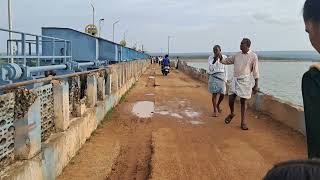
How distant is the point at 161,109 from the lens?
1355cm

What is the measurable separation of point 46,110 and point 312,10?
5.14 metres

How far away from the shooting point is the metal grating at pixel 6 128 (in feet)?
15.7

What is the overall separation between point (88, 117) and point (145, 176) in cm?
290

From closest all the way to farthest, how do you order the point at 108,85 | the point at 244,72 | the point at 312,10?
the point at 312,10 → the point at 244,72 → the point at 108,85

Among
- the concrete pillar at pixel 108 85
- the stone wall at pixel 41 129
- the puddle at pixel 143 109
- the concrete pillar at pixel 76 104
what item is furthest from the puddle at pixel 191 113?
the concrete pillar at pixel 76 104

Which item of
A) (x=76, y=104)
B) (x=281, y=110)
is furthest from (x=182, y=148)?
(x=281, y=110)

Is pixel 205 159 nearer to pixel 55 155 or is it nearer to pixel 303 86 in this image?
pixel 55 155

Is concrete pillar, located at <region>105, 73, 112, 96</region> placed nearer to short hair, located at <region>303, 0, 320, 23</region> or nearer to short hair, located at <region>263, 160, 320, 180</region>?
short hair, located at <region>303, 0, 320, 23</region>

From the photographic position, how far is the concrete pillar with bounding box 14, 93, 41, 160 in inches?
205

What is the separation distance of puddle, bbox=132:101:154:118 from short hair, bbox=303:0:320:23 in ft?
32.8

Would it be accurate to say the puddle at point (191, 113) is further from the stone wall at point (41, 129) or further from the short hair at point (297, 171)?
the short hair at point (297, 171)

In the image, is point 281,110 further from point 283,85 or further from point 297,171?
point 283,85

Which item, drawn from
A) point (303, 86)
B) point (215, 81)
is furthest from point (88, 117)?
point (303, 86)

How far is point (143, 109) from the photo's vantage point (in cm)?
1360
